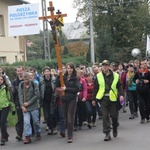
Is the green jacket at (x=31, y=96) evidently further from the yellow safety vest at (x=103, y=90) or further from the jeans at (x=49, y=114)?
the yellow safety vest at (x=103, y=90)

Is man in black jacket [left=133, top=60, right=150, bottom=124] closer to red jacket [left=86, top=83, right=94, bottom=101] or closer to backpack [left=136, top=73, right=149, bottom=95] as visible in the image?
backpack [left=136, top=73, right=149, bottom=95]

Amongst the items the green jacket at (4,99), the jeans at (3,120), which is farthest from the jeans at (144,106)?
the jeans at (3,120)

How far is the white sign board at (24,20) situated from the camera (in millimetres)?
12172

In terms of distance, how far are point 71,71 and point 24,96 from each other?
4.11 feet

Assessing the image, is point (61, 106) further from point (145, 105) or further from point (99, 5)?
point (99, 5)

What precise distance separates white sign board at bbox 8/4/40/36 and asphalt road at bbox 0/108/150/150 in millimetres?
3082

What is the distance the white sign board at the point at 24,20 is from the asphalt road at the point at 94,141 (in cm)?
308

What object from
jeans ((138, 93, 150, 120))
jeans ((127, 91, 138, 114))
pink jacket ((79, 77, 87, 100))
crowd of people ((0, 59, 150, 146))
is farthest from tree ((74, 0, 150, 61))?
crowd of people ((0, 59, 150, 146))

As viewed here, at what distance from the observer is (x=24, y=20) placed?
1259 cm

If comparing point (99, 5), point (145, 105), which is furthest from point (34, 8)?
point (99, 5)

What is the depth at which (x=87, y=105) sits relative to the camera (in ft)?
37.4

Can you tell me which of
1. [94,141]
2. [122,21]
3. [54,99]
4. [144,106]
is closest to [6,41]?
[144,106]

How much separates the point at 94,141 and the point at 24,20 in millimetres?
5089

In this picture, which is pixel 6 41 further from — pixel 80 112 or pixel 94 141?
pixel 94 141
